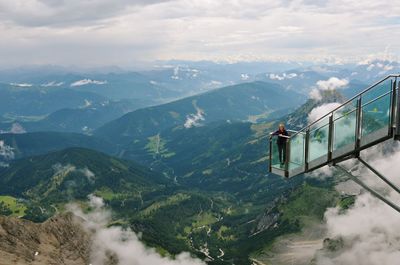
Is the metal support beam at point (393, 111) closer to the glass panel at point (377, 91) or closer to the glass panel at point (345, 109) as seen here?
the glass panel at point (377, 91)

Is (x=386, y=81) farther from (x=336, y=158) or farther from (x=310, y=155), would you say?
(x=310, y=155)

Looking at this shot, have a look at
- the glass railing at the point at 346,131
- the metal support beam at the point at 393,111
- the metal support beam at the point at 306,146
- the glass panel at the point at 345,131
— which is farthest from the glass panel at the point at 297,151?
the metal support beam at the point at 393,111

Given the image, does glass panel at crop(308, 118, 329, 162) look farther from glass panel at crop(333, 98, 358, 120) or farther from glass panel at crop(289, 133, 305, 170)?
glass panel at crop(289, 133, 305, 170)

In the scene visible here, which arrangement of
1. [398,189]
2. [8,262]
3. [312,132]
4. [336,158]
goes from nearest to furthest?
[398,189] < [336,158] < [312,132] < [8,262]

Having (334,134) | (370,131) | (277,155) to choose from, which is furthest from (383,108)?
(277,155)

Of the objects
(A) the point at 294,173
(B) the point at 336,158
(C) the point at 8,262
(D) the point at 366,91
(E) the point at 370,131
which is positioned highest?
(D) the point at 366,91

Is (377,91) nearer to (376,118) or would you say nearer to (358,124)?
(376,118)

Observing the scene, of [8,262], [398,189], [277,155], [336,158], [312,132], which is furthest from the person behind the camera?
[8,262]
